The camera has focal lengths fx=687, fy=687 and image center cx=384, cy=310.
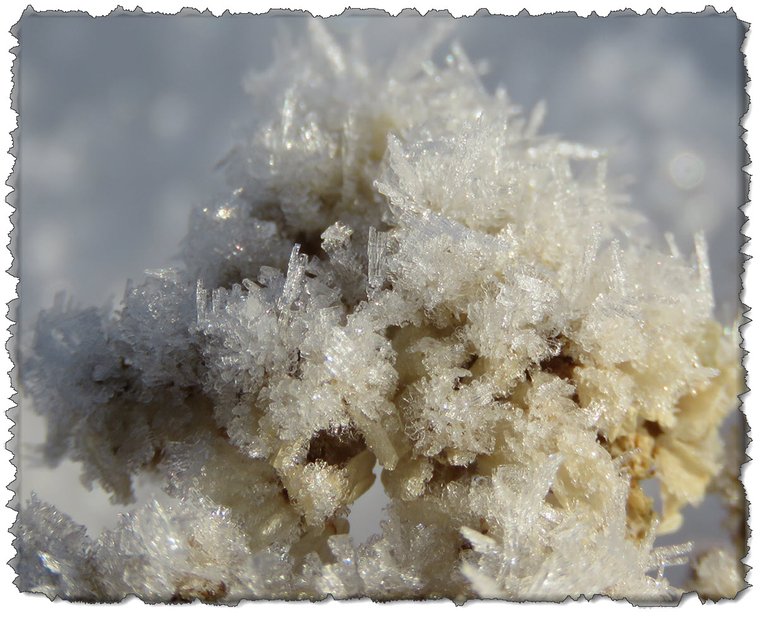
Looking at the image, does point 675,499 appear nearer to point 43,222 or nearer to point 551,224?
point 551,224

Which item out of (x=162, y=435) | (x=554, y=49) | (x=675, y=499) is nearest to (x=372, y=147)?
(x=162, y=435)

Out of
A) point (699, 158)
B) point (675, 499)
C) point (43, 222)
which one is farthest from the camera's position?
point (699, 158)

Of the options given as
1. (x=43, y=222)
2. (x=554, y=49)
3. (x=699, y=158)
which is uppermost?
(x=554, y=49)

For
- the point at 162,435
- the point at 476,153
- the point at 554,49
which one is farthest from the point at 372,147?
the point at 554,49

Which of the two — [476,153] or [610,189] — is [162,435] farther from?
[610,189]

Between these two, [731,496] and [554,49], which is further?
[554,49]

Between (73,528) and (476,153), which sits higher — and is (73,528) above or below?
below

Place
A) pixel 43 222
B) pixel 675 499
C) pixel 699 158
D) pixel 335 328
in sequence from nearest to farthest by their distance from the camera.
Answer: pixel 335 328 < pixel 675 499 < pixel 43 222 < pixel 699 158
